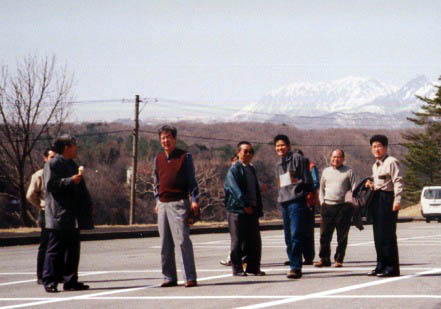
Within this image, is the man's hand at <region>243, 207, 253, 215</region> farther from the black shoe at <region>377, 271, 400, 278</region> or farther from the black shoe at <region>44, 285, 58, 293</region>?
the black shoe at <region>44, 285, 58, 293</region>

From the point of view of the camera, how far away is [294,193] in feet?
38.7

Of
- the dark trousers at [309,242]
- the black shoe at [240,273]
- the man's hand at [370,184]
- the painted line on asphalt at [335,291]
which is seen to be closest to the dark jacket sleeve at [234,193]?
the black shoe at [240,273]

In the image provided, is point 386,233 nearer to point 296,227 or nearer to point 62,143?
point 296,227

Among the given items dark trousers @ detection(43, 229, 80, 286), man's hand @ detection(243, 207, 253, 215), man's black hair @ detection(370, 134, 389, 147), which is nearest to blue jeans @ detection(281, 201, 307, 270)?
man's hand @ detection(243, 207, 253, 215)

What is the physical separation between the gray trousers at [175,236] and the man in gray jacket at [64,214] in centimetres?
91

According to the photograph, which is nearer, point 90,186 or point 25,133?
point 25,133

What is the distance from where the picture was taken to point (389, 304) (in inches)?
341

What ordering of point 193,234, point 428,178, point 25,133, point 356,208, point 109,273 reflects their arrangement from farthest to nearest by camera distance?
point 428,178 < point 25,133 < point 193,234 < point 109,273 < point 356,208

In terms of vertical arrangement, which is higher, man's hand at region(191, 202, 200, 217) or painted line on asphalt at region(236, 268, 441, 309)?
man's hand at region(191, 202, 200, 217)

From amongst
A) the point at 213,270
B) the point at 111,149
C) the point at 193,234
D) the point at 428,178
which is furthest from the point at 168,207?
the point at 111,149

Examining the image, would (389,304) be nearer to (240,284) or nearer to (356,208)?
(240,284)

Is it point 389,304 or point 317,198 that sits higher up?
point 317,198

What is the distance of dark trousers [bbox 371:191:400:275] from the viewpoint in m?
11.5

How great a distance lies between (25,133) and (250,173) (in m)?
40.6
